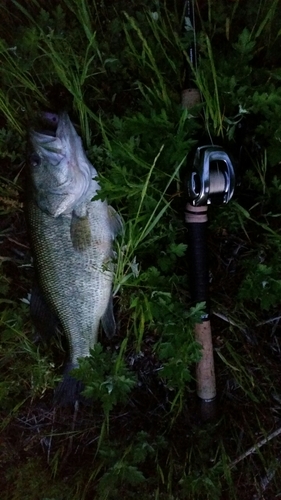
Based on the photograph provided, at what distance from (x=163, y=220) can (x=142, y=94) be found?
0.57 meters

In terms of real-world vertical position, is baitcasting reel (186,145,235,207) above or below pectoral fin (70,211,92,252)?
above

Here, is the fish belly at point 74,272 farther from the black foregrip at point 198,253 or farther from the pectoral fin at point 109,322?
the black foregrip at point 198,253

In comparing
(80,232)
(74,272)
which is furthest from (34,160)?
(74,272)

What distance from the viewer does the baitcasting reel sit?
168cm

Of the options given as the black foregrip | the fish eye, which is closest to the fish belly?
the fish eye

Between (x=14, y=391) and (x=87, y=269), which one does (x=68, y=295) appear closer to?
(x=87, y=269)

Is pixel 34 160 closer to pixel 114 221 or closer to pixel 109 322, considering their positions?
pixel 114 221

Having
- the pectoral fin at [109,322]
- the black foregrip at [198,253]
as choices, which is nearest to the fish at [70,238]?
the pectoral fin at [109,322]

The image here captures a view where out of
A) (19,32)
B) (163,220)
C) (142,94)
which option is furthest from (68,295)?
(19,32)

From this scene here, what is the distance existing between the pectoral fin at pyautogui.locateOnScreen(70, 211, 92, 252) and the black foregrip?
44 centimetres

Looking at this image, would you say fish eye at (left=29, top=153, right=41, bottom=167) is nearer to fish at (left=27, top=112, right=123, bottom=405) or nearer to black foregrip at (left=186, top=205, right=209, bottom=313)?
fish at (left=27, top=112, right=123, bottom=405)

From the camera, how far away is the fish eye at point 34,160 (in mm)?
1881

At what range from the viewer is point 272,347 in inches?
82.0

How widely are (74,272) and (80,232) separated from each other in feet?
0.61
